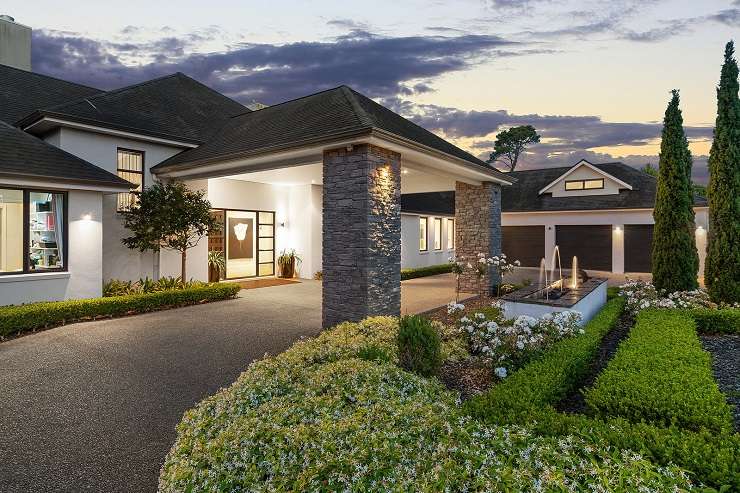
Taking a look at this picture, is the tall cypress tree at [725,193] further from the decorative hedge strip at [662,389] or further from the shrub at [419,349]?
the shrub at [419,349]

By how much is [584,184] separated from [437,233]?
7490 mm

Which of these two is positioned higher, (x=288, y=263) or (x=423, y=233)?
(x=423, y=233)

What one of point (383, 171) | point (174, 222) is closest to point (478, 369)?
point (383, 171)

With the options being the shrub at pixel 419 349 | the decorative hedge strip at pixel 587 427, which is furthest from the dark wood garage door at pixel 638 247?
the shrub at pixel 419 349

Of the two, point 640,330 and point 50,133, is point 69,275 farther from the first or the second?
point 640,330

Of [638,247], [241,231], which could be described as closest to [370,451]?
[241,231]

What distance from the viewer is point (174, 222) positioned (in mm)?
10844

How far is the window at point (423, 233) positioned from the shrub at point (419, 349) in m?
15.7

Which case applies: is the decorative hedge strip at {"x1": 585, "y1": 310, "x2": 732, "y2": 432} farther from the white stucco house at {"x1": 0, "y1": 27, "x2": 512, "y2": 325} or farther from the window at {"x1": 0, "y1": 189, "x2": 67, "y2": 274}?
the window at {"x1": 0, "y1": 189, "x2": 67, "y2": 274}

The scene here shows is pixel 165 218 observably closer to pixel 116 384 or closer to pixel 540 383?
pixel 116 384

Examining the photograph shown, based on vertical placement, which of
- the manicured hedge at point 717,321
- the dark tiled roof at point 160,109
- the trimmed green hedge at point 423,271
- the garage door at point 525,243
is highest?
the dark tiled roof at point 160,109

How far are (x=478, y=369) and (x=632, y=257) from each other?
1628cm

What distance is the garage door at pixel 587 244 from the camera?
18.5 metres

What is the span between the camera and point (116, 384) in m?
5.34
